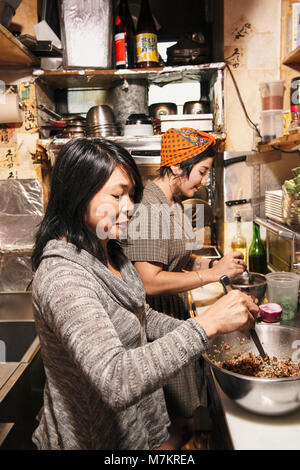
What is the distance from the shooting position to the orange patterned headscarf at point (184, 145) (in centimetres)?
196

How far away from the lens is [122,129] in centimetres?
270

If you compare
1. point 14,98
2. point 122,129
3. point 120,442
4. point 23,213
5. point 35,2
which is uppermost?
point 35,2

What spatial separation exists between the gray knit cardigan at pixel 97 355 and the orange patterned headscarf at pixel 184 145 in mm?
873

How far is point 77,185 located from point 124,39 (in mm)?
1949

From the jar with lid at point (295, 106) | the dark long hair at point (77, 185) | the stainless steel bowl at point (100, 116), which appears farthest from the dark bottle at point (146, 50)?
the dark long hair at point (77, 185)

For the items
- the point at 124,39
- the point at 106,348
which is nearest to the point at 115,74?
the point at 124,39

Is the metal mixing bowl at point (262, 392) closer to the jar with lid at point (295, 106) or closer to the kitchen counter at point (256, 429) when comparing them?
the kitchen counter at point (256, 429)

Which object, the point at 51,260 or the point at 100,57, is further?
the point at 100,57

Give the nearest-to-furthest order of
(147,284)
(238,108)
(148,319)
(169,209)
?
(148,319), (147,284), (169,209), (238,108)

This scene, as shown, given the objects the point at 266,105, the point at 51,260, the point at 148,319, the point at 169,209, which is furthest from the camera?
the point at 266,105

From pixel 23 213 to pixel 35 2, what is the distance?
59.3 inches

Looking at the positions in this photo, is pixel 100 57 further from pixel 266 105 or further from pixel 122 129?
pixel 266 105

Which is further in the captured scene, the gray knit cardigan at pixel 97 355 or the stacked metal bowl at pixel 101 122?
the stacked metal bowl at pixel 101 122

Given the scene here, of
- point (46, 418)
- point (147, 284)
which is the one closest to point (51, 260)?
point (46, 418)
